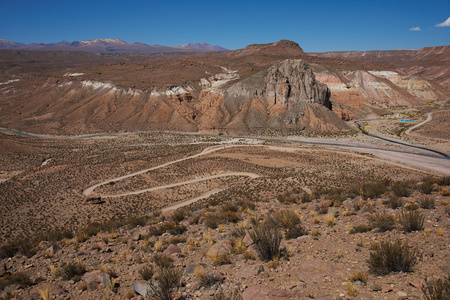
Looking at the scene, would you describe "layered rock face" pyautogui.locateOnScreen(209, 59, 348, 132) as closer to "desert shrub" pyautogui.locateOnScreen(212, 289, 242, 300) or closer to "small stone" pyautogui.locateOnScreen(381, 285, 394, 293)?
"desert shrub" pyautogui.locateOnScreen(212, 289, 242, 300)

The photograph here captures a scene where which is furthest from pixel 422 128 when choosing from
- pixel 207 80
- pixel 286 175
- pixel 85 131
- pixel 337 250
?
pixel 85 131

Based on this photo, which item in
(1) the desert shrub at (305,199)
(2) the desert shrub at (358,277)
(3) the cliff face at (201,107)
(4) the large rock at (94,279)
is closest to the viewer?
(2) the desert shrub at (358,277)

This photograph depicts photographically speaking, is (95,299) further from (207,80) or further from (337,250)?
(207,80)

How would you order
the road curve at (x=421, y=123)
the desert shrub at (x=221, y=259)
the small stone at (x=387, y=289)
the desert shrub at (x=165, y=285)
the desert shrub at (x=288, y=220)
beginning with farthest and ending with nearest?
the road curve at (x=421, y=123)
the desert shrub at (x=288, y=220)
the desert shrub at (x=221, y=259)
the desert shrub at (x=165, y=285)
the small stone at (x=387, y=289)

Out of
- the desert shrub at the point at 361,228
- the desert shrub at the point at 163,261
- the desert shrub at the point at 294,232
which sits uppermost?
the desert shrub at the point at 361,228

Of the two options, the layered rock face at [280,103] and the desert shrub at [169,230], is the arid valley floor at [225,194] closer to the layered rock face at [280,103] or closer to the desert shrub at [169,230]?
the desert shrub at [169,230]

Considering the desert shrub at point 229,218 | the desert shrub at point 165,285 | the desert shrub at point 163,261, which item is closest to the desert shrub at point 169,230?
the desert shrub at point 229,218

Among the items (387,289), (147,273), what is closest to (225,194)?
(147,273)

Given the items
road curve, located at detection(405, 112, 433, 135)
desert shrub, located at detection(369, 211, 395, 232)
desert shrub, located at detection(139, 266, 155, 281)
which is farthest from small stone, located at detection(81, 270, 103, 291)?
road curve, located at detection(405, 112, 433, 135)
